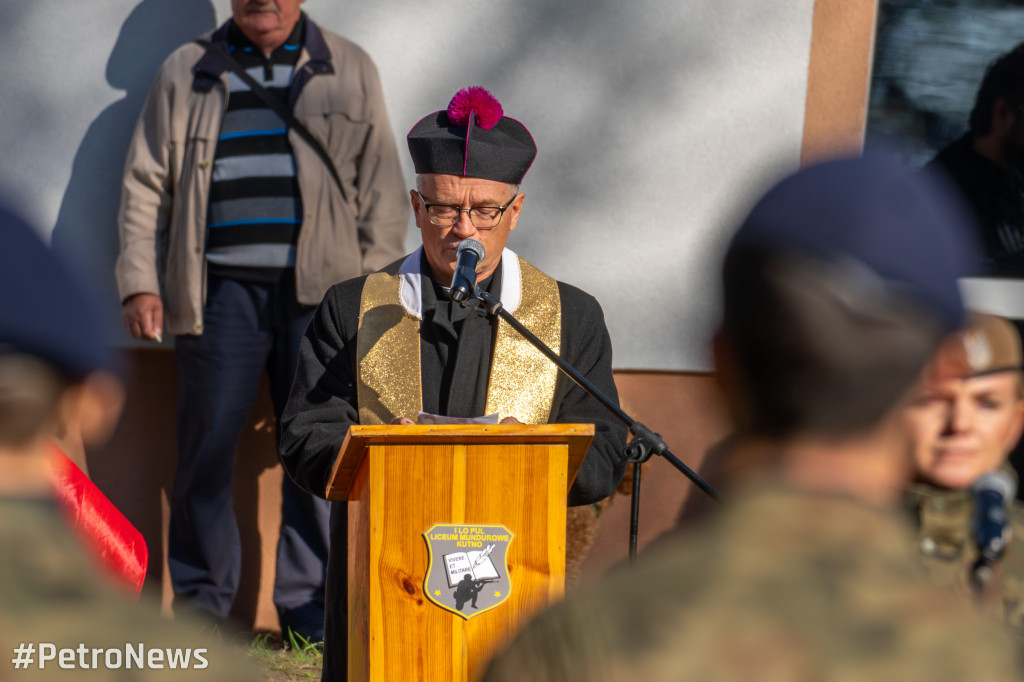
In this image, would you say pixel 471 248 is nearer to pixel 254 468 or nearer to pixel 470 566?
pixel 470 566

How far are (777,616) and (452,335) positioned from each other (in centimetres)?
272

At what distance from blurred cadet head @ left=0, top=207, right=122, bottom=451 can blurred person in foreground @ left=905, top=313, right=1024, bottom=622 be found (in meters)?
1.39

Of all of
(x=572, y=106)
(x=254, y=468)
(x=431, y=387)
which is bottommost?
(x=254, y=468)

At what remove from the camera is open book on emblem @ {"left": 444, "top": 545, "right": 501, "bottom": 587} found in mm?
2980

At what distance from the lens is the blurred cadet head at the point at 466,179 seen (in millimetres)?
3779

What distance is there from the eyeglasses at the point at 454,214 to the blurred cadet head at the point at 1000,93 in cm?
294

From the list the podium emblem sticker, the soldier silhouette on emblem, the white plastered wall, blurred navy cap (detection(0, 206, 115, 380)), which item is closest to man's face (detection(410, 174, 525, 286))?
the podium emblem sticker

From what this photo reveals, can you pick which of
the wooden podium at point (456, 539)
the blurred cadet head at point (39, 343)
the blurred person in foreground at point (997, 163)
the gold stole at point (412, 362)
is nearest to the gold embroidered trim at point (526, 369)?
the gold stole at point (412, 362)

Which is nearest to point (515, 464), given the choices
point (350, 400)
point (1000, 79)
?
point (350, 400)

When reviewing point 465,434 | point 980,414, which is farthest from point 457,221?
point 980,414

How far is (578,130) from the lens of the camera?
18.7 feet

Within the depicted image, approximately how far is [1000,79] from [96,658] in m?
5.34

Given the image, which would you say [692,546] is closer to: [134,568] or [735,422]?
[735,422]

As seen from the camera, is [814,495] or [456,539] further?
[456,539]
